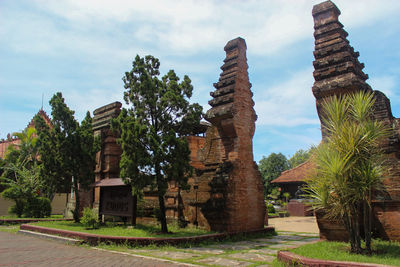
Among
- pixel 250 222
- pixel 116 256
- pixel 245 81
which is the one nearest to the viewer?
pixel 116 256

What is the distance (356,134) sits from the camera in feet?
17.7

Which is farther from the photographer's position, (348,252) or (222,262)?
(222,262)

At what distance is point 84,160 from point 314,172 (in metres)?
8.79

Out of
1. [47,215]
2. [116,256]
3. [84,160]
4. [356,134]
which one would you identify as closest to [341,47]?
[356,134]

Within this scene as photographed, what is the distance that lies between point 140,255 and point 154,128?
3816mm

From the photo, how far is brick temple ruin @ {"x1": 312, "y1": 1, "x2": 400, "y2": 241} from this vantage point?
6.11 metres

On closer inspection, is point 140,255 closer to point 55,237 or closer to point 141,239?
point 141,239

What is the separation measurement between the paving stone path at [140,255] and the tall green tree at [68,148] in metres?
3.60

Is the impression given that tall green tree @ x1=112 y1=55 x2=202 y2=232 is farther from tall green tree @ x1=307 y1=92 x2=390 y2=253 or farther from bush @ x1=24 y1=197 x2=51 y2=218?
bush @ x1=24 y1=197 x2=51 y2=218

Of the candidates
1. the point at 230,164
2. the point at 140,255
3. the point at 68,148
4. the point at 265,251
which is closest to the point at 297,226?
the point at 230,164

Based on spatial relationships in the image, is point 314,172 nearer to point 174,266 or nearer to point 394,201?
point 394,201

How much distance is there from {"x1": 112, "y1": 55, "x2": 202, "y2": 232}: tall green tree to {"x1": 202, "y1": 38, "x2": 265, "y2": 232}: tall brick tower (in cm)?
96

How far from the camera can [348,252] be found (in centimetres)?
529

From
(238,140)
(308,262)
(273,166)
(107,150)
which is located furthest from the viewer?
(273,166)
